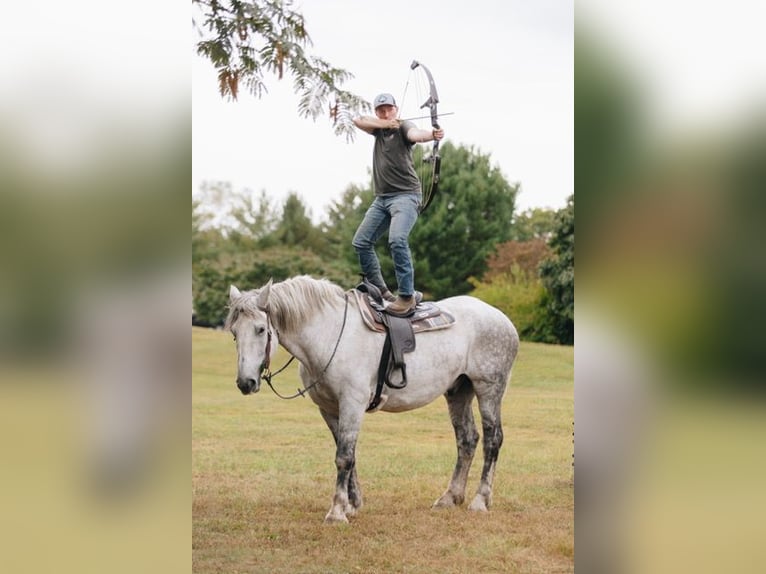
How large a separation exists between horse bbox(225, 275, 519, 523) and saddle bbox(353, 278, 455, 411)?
0.07m

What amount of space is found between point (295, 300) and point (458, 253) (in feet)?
74.3

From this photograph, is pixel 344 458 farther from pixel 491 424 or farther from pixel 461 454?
pixel 491 424

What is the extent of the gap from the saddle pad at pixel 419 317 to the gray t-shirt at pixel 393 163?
1.00 metres

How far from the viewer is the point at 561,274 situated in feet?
77.7

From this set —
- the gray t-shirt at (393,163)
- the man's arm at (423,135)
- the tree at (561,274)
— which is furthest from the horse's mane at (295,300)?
the tree at (561,274)

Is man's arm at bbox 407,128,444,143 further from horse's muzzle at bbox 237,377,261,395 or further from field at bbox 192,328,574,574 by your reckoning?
field at bbox 192,328,574,574

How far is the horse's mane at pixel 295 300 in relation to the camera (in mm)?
6555

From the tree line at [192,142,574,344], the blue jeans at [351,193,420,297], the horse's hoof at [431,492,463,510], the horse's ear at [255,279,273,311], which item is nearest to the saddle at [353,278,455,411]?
the blue jeans at [351,193,420,297]

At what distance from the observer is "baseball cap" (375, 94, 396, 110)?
269 inches
